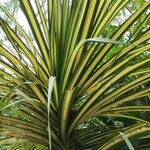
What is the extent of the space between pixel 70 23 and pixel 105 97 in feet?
0.92

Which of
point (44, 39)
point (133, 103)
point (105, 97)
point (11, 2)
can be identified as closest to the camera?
point (105, 97)

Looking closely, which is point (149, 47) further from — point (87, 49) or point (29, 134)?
point (29, 134)

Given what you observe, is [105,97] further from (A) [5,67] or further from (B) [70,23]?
(A) [5,67]

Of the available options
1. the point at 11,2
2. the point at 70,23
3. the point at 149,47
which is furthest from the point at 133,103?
the point at 11,2

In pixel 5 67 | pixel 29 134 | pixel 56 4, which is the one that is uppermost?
pixel 56 4

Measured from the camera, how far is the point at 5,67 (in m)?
1.42

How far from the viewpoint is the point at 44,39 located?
53.3 inches

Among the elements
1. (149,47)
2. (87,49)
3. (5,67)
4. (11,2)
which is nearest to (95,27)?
(87,49)

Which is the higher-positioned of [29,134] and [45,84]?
[45,84]

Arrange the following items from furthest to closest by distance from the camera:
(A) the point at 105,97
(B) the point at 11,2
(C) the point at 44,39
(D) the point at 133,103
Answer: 1. (B) the point at 11,2
2. (D) the point at 133,103
3. (C) the point at 44,39
4. (A) the point at 105,97

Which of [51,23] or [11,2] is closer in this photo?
[51,23]

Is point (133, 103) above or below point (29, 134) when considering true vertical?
above

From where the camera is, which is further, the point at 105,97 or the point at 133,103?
the point at 133,103

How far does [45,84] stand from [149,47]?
14.9 inches
